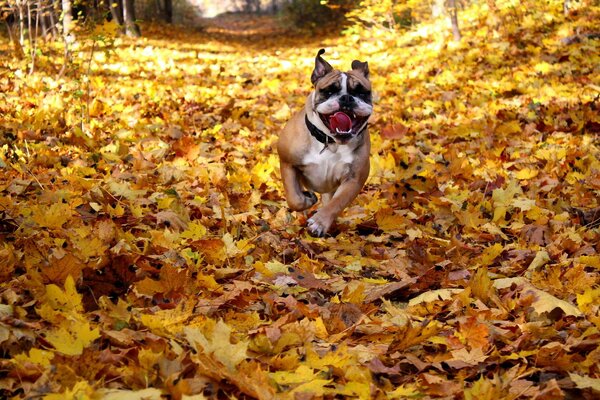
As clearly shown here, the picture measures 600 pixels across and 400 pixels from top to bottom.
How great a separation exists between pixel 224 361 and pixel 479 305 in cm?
143

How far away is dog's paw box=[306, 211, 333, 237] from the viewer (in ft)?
15.2

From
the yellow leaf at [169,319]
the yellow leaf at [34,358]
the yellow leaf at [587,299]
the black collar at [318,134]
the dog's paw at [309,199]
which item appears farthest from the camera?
the dog's paw at [309,199]

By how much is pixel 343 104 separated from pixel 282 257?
1.34 meters

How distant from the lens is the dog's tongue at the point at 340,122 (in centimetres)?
475

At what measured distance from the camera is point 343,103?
472 cm

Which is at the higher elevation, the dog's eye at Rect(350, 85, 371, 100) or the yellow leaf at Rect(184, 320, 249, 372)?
the dog's eye at Rect(350, 85, 371, 100)

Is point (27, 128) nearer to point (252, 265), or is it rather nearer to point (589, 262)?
point (252, 265)

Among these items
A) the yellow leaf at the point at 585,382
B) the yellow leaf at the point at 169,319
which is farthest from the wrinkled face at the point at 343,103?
the yellow leaf at the point at 585,382

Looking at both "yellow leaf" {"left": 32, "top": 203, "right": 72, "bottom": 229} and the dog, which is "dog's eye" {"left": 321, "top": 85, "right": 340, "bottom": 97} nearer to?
the dog

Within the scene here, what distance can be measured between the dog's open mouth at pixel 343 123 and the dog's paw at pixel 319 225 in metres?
0.61

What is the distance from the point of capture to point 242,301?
2.91 metres

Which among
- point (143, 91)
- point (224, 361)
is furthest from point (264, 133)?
point (224, 361)

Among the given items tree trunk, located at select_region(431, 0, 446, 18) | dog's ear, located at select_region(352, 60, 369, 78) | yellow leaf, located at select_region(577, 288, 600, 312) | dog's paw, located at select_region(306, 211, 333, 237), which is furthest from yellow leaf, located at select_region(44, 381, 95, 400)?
tree trunk, located at select_region(431, 0, 446, 18)

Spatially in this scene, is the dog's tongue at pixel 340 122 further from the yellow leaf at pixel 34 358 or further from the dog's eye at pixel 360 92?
the yellow leaf at pixel 34 358
